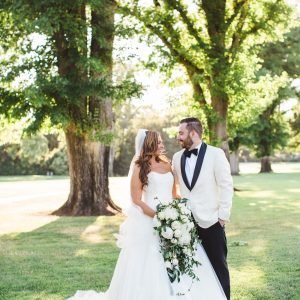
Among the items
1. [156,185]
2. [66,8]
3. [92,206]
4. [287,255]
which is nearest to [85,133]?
[92,206]

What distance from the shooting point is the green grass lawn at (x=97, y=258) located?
324 inches

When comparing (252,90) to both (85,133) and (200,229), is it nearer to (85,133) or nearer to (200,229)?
(85,133)

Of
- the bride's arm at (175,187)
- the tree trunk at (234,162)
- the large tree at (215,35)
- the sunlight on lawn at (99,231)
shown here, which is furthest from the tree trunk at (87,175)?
the tree trunk at (234,162)

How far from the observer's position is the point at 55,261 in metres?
10.6

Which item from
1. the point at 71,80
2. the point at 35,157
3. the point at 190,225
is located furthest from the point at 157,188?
the point at 35,157

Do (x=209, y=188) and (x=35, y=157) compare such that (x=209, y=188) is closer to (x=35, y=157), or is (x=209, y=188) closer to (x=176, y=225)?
(x=176, y=225)

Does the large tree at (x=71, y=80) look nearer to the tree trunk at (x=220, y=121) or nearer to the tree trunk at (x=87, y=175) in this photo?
the tree trunk at (x=87, y=175)

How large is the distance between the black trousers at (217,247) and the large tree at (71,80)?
928 centimetres

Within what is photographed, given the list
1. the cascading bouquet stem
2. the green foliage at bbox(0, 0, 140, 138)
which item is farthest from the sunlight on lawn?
the cascading bouquet stem

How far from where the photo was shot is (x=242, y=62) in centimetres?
2525

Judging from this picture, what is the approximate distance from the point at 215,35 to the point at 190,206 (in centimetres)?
1821

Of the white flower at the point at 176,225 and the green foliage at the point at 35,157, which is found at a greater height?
the green foliage at the point at 35,157

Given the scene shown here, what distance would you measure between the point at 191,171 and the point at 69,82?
32.8ft

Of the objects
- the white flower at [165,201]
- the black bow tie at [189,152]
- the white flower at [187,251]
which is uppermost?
the black bow tie at [189,152]
